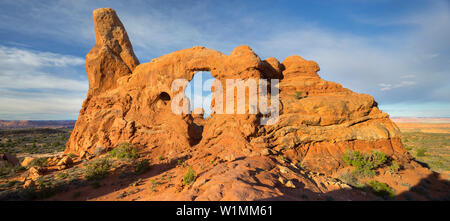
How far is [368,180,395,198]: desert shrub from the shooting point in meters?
10.4

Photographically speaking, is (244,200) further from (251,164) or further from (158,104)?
(158,104)

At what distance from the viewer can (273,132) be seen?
12.9 metres

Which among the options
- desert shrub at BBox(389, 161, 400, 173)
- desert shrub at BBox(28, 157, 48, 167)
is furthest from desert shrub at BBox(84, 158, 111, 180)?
desert shrub at BBox(389, 161, 400, 173)

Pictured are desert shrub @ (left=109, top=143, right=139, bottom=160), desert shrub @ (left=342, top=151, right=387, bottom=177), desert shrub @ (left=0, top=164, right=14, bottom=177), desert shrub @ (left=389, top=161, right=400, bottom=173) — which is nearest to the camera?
desert shrub @ (left=342, top=151, right=387, bottom=177)

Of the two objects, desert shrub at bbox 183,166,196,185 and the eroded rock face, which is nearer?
desert shrub at bbox 183,166,196,185

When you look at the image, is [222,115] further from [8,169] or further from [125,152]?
[8,169]

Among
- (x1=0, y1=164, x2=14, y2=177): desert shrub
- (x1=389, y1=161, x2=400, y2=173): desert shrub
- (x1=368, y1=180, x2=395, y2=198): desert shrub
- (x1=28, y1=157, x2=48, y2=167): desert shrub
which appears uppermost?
(x1=389, y1=161, x2=400, y2=173): desert shrub

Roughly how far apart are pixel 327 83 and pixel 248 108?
24.6 feet

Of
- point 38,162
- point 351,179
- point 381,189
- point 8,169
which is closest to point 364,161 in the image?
point 351,179

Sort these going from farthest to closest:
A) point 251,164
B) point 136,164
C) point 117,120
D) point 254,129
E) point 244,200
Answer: point 117,120, point 136,164, point 254,129, point 251,164, point 244,200

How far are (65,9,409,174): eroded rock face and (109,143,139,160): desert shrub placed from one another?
30.6 inches

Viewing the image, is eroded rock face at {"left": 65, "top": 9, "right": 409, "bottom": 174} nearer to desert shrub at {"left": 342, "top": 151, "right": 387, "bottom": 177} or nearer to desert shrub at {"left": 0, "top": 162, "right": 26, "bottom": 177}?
desert shrub at {"left": 342, "top": 151, "right": 387, "bottom": 177}

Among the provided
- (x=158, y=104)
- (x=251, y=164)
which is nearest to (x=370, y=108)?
(x=251, y=164)

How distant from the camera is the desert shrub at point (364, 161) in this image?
1200 cm
